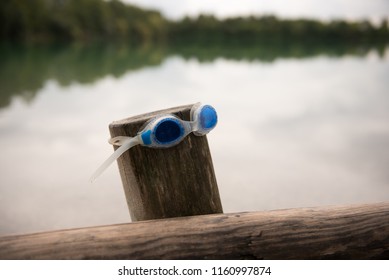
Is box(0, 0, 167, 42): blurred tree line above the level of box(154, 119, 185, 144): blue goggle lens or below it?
above

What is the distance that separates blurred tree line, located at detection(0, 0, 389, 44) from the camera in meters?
44.9

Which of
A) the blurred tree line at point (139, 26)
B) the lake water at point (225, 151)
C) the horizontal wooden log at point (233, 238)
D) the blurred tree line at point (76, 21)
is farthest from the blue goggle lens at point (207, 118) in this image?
the blurred tree line at point (76, 21)

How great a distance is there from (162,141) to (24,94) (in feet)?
30.0

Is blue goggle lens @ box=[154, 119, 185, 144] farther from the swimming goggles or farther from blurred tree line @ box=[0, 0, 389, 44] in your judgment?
blurred tree line @ box=[0, 0, 389, 44]

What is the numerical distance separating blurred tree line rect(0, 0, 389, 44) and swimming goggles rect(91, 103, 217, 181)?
38.2 m

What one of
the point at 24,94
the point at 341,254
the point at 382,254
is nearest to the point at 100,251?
the point at 341,254

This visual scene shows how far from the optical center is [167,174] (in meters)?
1.24

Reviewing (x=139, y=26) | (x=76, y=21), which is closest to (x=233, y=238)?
(x=76, y=21)

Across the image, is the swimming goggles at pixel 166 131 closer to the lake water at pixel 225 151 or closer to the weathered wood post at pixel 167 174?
the weathered wood post at pixel 167 174

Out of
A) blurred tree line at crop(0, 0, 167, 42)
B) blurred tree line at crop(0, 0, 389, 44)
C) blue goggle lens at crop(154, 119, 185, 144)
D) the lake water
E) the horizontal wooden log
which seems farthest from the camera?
blurred tree line at crop(0, 0, 389, 44)

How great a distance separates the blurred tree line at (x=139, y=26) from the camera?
147ft

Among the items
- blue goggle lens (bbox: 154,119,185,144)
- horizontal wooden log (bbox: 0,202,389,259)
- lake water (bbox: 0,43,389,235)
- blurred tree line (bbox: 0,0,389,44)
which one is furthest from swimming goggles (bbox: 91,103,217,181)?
blurred tree line (bbox: 0,0,389,44)

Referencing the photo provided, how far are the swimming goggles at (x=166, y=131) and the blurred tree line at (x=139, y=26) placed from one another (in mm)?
38248

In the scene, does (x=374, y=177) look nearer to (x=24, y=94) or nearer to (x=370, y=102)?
(x=370, y=102)
